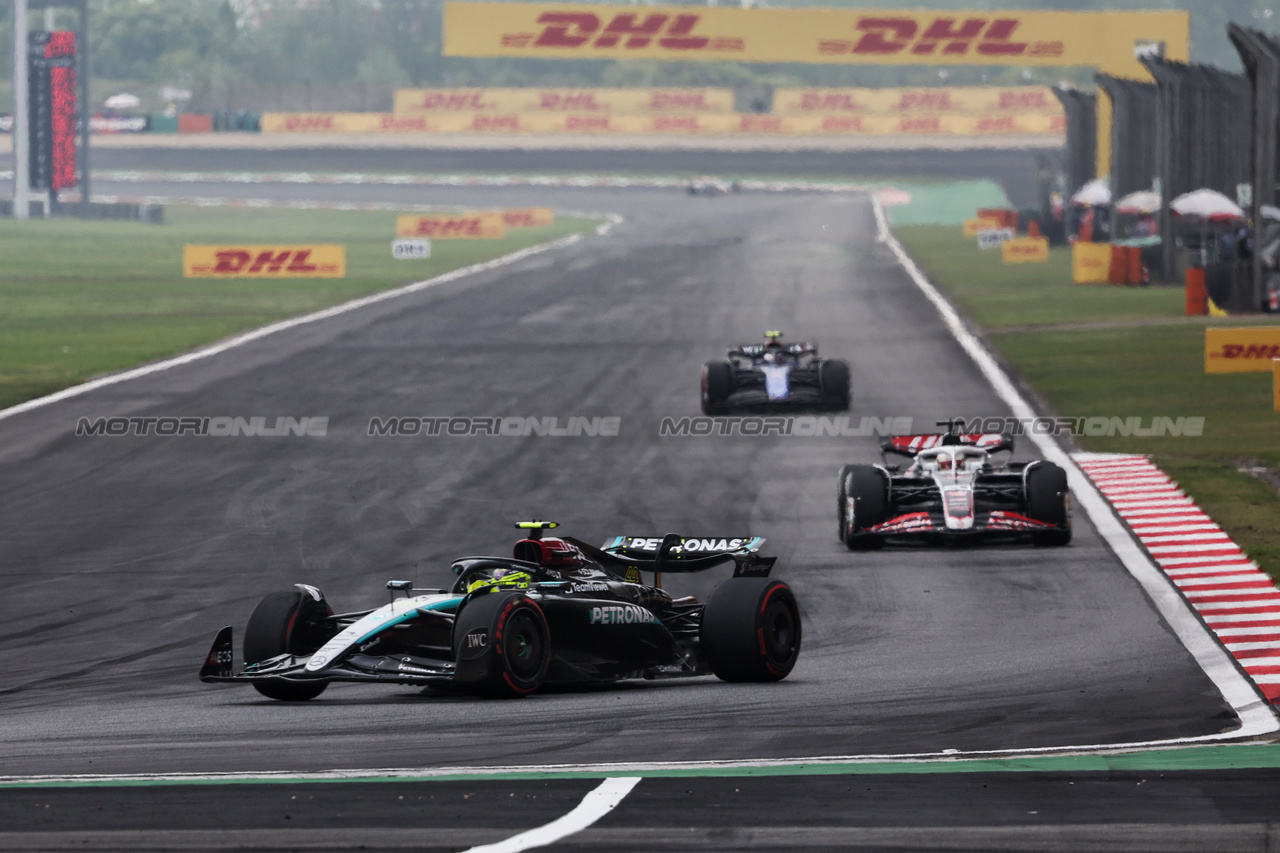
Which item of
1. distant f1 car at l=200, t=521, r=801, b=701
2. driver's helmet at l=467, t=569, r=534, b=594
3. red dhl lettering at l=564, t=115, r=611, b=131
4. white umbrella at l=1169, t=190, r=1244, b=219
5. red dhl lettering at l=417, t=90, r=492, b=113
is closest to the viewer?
distant f1 car at l=200, t=521, r=801, b=701

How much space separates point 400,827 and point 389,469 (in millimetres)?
13779

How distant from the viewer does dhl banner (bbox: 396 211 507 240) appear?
72250mm

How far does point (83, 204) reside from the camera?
282 feet

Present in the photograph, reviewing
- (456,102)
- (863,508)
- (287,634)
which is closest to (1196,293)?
(863,508)

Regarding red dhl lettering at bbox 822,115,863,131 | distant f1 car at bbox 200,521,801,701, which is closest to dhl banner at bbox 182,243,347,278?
distant f1 car at bbox 200,521,801,701

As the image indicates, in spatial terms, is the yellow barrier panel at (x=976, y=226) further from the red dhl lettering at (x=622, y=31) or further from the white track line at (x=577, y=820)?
the white track line at (x=577, y=820)

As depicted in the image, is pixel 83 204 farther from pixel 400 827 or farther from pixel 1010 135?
pixel 400 827

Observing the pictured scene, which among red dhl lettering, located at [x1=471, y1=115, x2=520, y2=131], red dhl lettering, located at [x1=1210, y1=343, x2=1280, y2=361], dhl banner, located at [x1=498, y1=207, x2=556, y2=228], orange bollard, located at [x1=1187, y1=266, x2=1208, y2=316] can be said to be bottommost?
red dhl lettering, located at [x1=1210, y1=343, x2=1280, y2=361]

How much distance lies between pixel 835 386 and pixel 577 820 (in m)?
18.3

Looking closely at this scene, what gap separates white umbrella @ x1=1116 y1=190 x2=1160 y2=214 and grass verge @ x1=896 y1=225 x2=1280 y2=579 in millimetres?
A: 2554

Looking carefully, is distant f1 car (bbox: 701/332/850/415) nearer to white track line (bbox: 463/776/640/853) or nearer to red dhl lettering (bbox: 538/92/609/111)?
white track line (bbox: 463/776/640/853)

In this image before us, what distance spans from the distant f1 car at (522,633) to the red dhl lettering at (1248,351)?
1590cm

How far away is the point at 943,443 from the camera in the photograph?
1705cm

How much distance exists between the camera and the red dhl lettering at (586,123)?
117 metres
